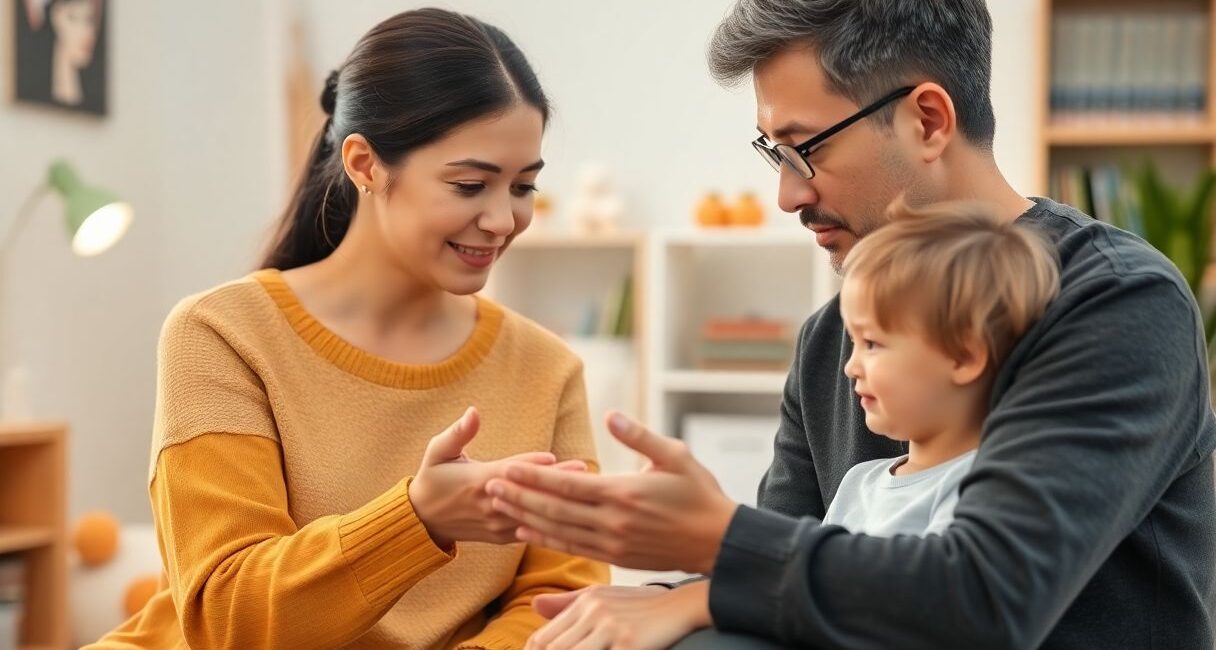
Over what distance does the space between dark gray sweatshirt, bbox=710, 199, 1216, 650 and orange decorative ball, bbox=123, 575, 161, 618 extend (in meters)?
2.50

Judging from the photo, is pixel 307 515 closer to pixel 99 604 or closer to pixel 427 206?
pixel 427 206

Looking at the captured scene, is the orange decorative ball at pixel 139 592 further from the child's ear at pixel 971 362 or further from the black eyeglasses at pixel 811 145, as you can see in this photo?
the child's ear at pixel 971 362

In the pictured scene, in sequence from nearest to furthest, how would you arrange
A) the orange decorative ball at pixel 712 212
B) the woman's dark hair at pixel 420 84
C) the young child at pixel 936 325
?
the young child at pixel 936 325 → the woman's dark hair at pixel 420 84 → the orange decorative ball at pixel 712 212

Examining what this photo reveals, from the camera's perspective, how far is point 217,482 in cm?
164

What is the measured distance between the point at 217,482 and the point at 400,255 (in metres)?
0.38

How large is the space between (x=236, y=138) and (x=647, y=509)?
404 cm

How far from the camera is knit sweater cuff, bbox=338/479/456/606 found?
152cm

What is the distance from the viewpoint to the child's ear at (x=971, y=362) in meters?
1.23

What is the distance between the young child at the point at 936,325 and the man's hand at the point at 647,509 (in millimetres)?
185

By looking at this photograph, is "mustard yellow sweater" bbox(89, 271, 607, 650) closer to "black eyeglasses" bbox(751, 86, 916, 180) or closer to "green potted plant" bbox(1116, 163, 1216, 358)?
"black eyeglasses" bbox(751, 86, 916, 180)

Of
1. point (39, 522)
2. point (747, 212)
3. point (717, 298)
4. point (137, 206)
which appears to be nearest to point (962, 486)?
point (39, 522)

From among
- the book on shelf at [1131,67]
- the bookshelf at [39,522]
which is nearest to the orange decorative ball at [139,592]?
the bookshelf at [39,522]

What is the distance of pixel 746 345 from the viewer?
4.39 meters

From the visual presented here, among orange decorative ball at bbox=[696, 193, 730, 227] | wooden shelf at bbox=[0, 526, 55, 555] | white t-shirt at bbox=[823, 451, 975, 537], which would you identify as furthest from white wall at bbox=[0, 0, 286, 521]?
white t-shirt at bbox=[823, 451, 975, 537]
